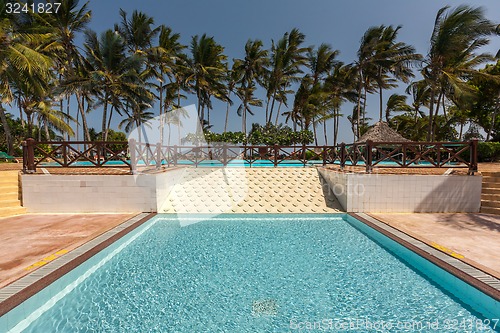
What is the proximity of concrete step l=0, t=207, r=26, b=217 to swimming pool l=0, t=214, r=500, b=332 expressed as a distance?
4.88 meters

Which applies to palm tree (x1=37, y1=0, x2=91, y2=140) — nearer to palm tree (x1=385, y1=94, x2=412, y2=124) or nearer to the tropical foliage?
the tropical foliage

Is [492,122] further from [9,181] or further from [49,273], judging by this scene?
[9,181]

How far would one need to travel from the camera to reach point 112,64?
19.3m

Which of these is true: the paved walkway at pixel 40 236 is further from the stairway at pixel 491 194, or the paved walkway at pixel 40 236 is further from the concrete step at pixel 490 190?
the concrete step at pixel 490 190

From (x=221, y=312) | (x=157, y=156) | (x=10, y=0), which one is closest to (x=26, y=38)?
(x=10, y=0)

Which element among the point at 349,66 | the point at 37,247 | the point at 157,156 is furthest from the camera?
the point at 349,66

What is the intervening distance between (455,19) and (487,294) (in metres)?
18.5

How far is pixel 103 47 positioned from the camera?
18.9 meters

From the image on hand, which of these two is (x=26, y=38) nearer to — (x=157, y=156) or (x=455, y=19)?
(x=157, y=156)

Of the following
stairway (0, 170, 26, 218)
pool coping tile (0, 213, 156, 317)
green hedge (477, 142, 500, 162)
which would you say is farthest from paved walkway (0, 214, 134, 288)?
green hedge (477, 142, 500, 162)

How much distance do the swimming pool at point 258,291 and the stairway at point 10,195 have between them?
16.1 feet

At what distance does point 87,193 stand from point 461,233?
37.4 feet

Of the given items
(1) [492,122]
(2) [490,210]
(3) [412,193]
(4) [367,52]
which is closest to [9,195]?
(3) [412,193]

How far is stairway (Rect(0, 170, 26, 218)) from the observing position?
757cm
